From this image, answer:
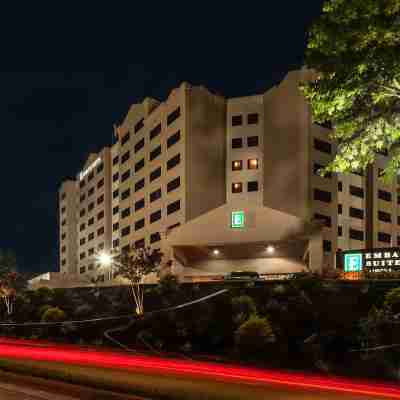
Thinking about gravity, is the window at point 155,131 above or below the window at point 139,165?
above

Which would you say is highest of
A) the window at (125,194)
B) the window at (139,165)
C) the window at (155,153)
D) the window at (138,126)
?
the window at (138,126)

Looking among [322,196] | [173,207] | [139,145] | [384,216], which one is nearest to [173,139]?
[173,207]

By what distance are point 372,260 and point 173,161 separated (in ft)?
118

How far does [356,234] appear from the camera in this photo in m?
61.3

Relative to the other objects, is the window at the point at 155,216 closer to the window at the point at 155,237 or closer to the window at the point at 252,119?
the window at the point at 155,237

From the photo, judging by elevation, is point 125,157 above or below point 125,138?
below

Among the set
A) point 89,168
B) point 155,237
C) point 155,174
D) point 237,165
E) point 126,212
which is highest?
point 89,168

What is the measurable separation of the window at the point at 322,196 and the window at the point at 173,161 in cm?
1748

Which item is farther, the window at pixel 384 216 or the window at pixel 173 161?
the window at pixel 384 216

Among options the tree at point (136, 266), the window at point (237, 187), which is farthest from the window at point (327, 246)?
the tree at point (136, 266)

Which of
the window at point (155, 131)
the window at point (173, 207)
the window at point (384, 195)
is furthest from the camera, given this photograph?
the window at point (155, 131)

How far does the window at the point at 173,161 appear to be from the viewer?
61812mm

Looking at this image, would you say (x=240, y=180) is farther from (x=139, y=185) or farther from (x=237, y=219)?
(x=139, y=185)

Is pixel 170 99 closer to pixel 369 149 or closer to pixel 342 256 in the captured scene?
pixel 342 256
